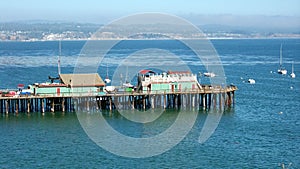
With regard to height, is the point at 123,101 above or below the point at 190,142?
above

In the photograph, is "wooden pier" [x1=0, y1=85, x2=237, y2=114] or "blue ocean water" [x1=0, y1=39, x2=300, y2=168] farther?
"wooden pier" [x1=0, y1=85, x2=237, y2=114]

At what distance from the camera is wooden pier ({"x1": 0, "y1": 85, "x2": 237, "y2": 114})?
6800 cm

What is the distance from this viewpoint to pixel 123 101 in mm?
71562

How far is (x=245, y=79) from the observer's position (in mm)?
103688

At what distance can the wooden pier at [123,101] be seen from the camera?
68.0 m

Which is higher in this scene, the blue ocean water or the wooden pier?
the wooden pier

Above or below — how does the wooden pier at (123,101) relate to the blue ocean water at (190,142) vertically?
above

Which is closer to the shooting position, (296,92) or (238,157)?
(238,157)

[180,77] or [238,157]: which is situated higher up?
[180,77]

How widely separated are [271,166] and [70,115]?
95.1 ft

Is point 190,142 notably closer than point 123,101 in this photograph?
Yes

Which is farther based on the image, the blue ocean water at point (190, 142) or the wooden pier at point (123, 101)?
the wooden pier at point (123, 101)

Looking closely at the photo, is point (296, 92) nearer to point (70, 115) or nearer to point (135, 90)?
point (135, 90)

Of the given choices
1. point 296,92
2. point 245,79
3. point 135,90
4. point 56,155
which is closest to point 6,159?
point 56,155
